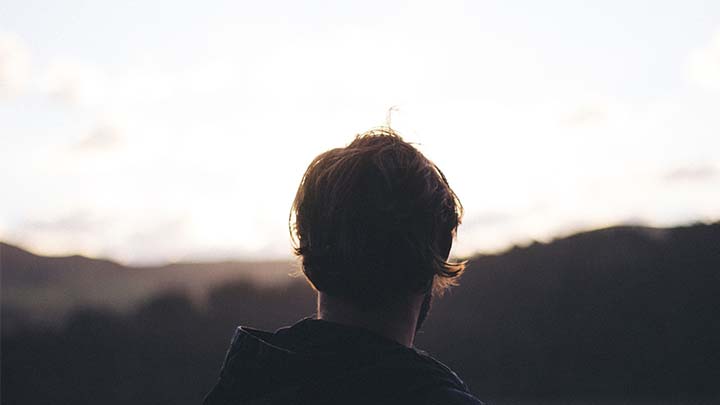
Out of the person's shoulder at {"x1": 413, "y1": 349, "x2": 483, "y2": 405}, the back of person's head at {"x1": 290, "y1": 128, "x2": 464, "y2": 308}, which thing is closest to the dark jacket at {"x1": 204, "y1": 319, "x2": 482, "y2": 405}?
the person's shoulder at {"x1": 413, "y1": 349, "x2": 483, "y2": 405}

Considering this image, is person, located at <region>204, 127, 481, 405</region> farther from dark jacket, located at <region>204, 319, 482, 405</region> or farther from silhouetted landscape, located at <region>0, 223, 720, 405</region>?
silhouetted landscape, located at <region>0, 223, 720, 405</region>

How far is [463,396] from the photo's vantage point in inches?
72.9

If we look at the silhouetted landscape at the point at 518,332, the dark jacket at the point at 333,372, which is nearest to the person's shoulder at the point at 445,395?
the dark jacket at the point at 333,372

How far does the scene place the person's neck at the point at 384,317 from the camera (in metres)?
2.00

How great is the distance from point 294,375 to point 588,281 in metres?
22.3

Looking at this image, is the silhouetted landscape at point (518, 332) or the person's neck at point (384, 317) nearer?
the person's neck at point (384, 317)

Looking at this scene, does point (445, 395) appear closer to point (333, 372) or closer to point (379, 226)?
point (333, 372)

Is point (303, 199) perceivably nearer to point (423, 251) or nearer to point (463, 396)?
A: point (423, 251)

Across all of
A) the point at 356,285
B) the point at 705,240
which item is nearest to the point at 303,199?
the point at 356,285

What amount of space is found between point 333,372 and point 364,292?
0.65ft

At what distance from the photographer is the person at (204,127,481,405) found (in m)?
1.91

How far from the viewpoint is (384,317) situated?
201 cm

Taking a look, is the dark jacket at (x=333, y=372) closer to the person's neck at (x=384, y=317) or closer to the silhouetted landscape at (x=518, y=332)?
the person's neck at (x=384, y=317)

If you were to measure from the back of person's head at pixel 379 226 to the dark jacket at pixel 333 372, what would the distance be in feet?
0.39
